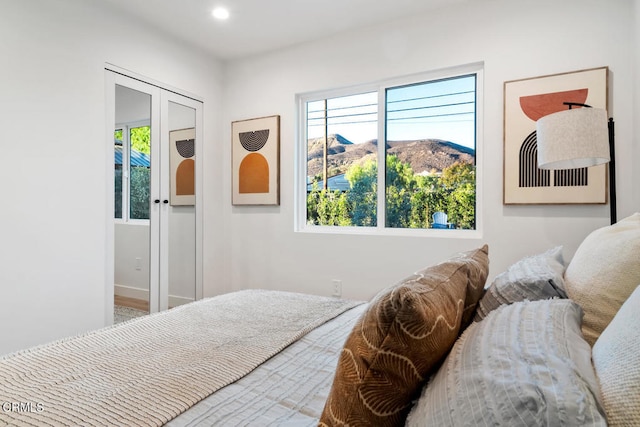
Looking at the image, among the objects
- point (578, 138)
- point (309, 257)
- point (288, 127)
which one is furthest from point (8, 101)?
point (578, 138)

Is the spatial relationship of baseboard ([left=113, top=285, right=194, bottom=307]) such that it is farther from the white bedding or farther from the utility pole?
the white bedding

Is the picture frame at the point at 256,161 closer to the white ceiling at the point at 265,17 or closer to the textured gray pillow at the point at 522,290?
the white ceiling at the point at 265,17

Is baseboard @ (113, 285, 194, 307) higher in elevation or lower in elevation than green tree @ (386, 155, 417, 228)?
lower

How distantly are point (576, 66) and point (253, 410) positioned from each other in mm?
2808

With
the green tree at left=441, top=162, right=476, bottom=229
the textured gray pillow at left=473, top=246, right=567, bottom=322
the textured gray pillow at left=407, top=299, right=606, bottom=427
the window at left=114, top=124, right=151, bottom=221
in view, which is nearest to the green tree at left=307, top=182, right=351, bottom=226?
the green tree at left=441, top=162, right=476, bottom=229

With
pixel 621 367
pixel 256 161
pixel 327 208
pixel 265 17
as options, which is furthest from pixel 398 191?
pixel 621 367

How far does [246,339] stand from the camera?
1.37m

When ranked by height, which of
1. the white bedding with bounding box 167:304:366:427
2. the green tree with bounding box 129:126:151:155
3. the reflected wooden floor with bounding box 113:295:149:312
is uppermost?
the green tree with bounding box 129:126:151:155

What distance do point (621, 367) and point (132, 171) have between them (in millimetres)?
3209

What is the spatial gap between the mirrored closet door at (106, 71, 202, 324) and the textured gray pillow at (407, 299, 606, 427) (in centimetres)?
287

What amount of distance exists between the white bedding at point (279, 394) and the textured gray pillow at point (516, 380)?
41cm

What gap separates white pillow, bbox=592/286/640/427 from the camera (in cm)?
45

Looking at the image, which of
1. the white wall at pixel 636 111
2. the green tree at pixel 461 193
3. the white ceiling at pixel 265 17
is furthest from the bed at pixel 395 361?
the white ceiling at pixel 265 17

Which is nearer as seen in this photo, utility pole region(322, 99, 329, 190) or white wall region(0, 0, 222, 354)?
white wall region(0, 0, 222, 354)
